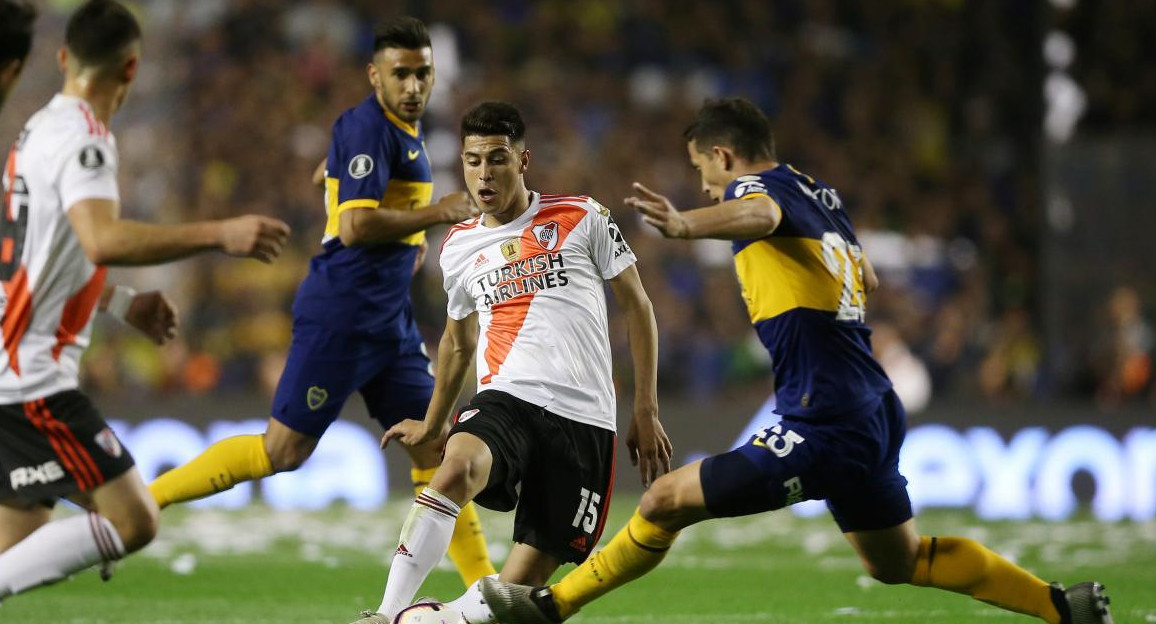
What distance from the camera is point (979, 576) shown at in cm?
590

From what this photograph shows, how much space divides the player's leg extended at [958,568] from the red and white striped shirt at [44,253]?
10.3 ft

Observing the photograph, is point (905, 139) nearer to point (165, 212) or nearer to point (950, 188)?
point (950, 188)

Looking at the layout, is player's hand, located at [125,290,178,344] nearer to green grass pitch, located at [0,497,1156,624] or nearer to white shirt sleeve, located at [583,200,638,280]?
white shirt sleeve, located at [583,200,638,280]

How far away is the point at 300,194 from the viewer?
17031 mm

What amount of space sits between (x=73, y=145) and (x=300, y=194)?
12.3 meters

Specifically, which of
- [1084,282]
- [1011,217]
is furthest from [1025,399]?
[1011,217]

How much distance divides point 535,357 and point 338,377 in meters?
1.54

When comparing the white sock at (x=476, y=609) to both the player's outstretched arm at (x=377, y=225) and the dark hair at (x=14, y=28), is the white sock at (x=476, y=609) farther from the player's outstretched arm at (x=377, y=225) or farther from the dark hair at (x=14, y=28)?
the dark hair at (x=14, y=28)

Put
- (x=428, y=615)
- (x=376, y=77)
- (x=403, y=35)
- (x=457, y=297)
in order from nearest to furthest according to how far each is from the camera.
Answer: (x=428, y=615) < (x=457, y=297) < (x=403, y=35) < (x=376, y=77)

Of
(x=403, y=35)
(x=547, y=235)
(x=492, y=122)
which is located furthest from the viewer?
(x=403, y=35)

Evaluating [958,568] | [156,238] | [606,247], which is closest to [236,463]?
[606,247]

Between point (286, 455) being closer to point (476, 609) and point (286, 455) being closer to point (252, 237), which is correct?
point (476, 609)

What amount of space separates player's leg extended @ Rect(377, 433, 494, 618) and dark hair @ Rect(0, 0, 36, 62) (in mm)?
2117

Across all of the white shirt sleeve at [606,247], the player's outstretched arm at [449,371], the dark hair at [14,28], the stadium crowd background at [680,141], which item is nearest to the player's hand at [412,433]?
the player's outstretched arm at [449,371]
